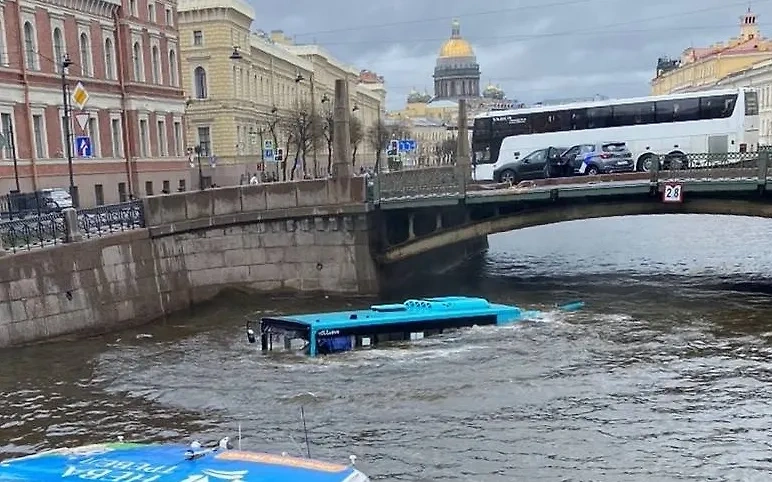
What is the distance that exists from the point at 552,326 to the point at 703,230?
94.1ft

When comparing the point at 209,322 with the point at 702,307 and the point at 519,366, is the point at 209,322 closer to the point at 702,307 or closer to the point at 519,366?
the point at 519,366

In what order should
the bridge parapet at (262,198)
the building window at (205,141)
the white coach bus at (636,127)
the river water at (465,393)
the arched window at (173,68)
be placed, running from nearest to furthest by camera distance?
the river water at (465,393), the bridge parapet at (262,198), the white coach bus at (636,127), the arched window at (173,68), the building window at (205,141)

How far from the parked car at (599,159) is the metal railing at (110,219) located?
1819 cm

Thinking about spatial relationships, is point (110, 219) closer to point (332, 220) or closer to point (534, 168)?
point (332, 220)

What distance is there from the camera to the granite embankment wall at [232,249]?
23.7 m

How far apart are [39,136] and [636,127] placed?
94.9 ft

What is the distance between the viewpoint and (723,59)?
116188 mm

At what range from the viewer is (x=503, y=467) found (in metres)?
12.4

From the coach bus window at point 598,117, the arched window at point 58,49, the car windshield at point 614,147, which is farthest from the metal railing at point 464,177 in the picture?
the arched window at point 58,49

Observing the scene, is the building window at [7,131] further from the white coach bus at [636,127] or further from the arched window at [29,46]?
the white coach bus at [636,127]

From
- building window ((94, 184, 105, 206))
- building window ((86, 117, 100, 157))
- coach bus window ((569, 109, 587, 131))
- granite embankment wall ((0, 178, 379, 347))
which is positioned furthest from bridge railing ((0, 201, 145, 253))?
coach bus window ((569, 109, 587, 131))

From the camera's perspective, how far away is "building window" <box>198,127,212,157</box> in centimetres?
6519

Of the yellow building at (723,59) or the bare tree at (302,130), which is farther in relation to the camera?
the yellow building at (723,59)

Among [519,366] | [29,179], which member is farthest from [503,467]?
[29,179]
